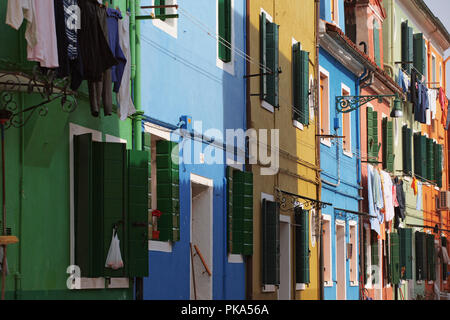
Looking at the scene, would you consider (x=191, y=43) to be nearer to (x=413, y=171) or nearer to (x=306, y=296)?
(x=306, y=296)

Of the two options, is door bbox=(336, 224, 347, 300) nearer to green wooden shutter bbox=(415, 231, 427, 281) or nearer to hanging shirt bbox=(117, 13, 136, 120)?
green wooden shutter bbox=(415, 231, 427, 281)

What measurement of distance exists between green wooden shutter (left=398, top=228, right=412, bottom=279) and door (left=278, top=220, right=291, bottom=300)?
405 inches

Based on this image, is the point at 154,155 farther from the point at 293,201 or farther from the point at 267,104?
the point at 293,201

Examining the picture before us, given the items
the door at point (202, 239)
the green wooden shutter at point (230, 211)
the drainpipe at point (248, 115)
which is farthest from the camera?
the drainpipe at point (248, 115)

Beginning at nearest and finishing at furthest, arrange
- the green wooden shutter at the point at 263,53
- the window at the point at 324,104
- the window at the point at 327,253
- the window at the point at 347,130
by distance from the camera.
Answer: the green wooden shutter at the point at 263,53 → the window at the point at 327,253 → the window at the point at 324,104 → the window at the point at 347,130

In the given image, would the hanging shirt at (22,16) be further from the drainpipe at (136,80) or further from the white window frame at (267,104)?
the white window frame at (267,104)

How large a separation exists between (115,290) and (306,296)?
9.65 meters

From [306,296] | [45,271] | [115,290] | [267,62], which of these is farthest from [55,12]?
[306,296]

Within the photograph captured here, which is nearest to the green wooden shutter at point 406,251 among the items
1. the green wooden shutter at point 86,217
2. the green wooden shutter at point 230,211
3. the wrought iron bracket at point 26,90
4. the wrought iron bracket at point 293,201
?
the wrought iron bracket at point 293,201

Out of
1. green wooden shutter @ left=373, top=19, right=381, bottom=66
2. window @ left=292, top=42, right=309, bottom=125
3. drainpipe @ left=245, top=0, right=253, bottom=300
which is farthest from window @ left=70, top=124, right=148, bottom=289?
green wooden shutter @ left=373, top=19, right=381, bottom=66

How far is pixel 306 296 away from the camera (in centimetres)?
2248

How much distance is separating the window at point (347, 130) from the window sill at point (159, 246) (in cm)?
1199

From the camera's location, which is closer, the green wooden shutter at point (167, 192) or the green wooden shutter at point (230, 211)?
the green wooden shutter at point (167, 192)

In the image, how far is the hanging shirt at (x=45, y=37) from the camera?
1045cm
